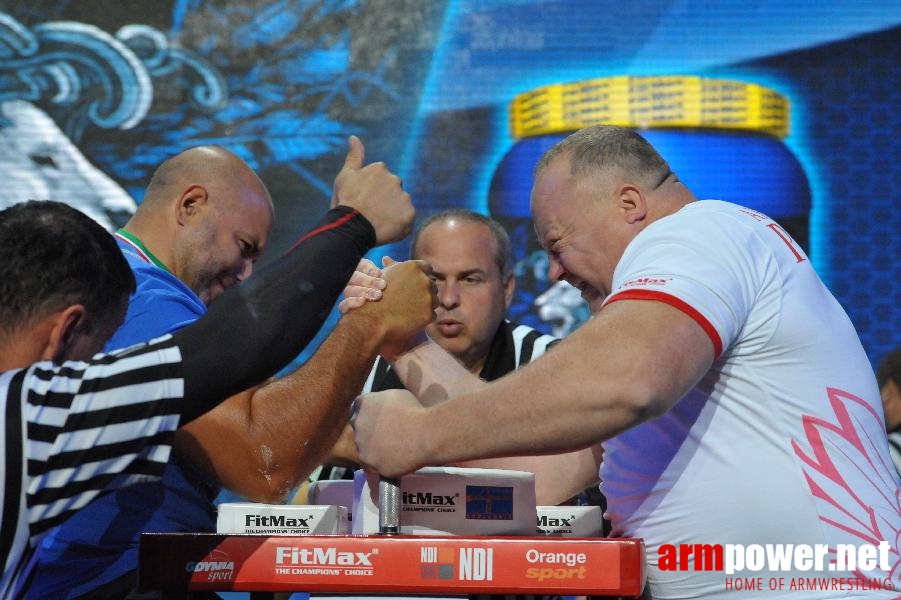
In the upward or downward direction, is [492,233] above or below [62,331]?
above

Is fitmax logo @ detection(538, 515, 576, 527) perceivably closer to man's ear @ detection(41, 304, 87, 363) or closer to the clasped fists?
the clasped fists

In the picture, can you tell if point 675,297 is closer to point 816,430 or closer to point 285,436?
point 816,430

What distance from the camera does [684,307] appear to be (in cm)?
141

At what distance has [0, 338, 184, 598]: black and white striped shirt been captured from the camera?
1.24 m

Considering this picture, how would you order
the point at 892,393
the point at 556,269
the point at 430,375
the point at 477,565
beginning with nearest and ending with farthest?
the point at 477,565 < the point at 556,269 < the point at 430,375 < the point at 892,393

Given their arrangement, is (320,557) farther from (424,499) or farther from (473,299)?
(473,299)

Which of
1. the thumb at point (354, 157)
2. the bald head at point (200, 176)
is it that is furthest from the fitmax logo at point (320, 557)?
the bald head at point (200, 176)

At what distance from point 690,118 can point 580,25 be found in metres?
0.71

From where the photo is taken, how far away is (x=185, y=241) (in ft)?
8.25

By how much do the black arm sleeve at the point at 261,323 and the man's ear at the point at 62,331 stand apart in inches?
6.0

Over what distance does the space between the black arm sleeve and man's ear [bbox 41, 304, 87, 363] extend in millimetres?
152

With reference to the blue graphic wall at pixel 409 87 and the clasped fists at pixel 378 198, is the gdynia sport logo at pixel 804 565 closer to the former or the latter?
the clasped fists at pixel 378 198

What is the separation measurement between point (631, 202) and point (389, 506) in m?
0.77

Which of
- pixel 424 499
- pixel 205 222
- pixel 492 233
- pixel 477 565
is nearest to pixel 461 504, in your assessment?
pixel 424 499
